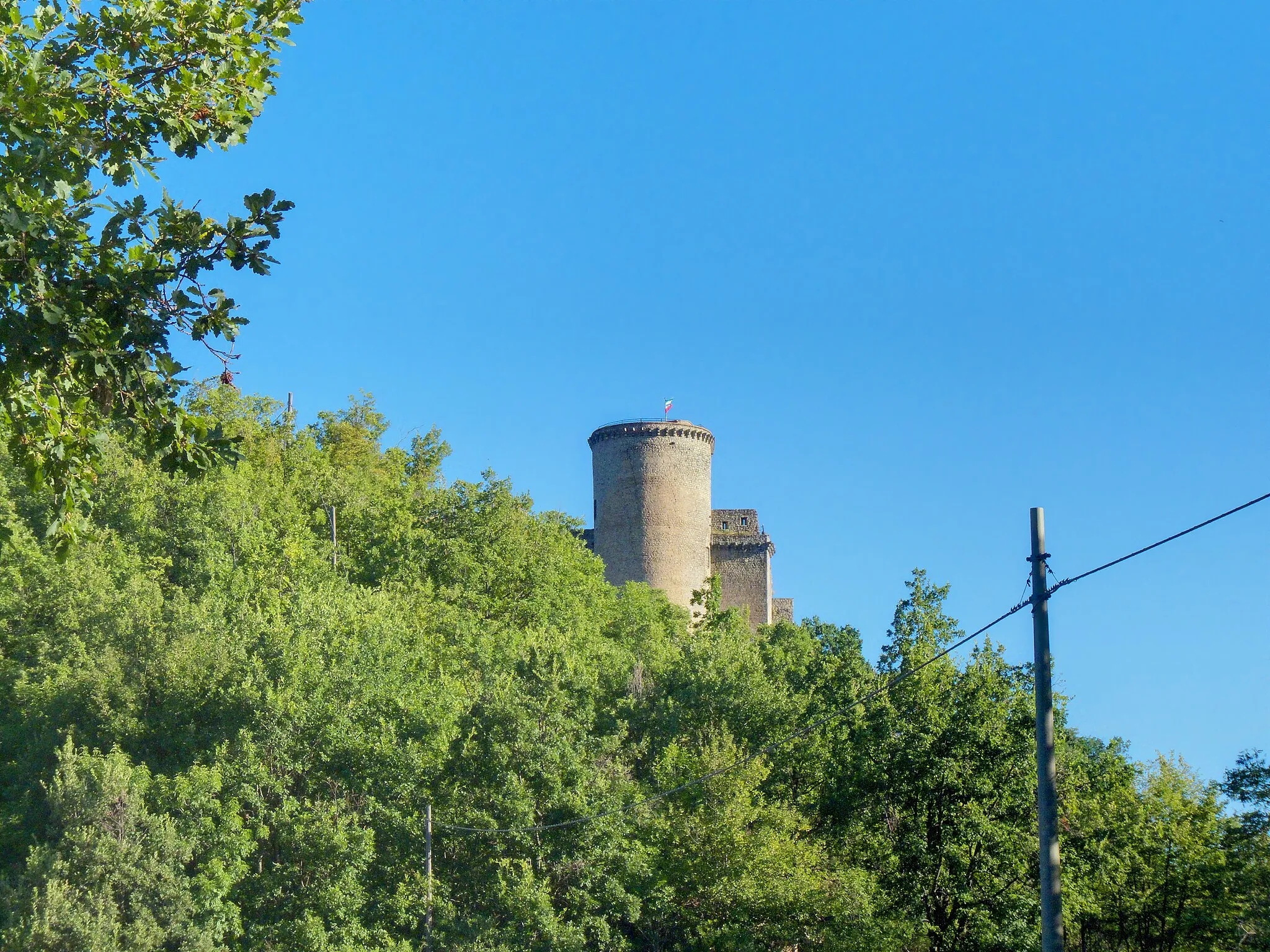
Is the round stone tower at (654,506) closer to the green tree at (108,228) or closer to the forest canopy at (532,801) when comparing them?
the forest canopy at (532,801)

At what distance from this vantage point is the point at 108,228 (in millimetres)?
9289

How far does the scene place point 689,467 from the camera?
7831 centimetres

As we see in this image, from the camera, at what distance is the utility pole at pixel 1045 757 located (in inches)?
509

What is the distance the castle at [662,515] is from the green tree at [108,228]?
65.7m

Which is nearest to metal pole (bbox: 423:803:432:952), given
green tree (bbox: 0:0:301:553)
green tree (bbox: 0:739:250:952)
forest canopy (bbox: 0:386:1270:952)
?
forest canopy (bbox: 0:386:1270:952)

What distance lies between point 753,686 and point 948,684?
337 inches

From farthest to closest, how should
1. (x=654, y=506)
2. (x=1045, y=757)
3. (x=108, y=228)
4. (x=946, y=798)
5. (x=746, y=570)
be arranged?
(x=746, y=570)
(x=654, y=506)
(x=946, y=798)
(x=1045, y=757)
(x=108, y=228)

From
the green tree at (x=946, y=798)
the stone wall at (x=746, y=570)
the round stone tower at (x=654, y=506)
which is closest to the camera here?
the green tree at (x=946, y=798)

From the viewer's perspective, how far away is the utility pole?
12.9 metres

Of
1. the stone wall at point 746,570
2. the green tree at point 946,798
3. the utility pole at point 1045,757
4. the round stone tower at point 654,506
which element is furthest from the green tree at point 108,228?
the stone wall at point 746,570

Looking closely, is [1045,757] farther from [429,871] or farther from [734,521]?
[734,521]

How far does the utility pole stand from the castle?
201 ft

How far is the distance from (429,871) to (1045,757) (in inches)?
828

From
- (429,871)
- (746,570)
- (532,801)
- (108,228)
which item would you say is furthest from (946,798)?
(746,570)
